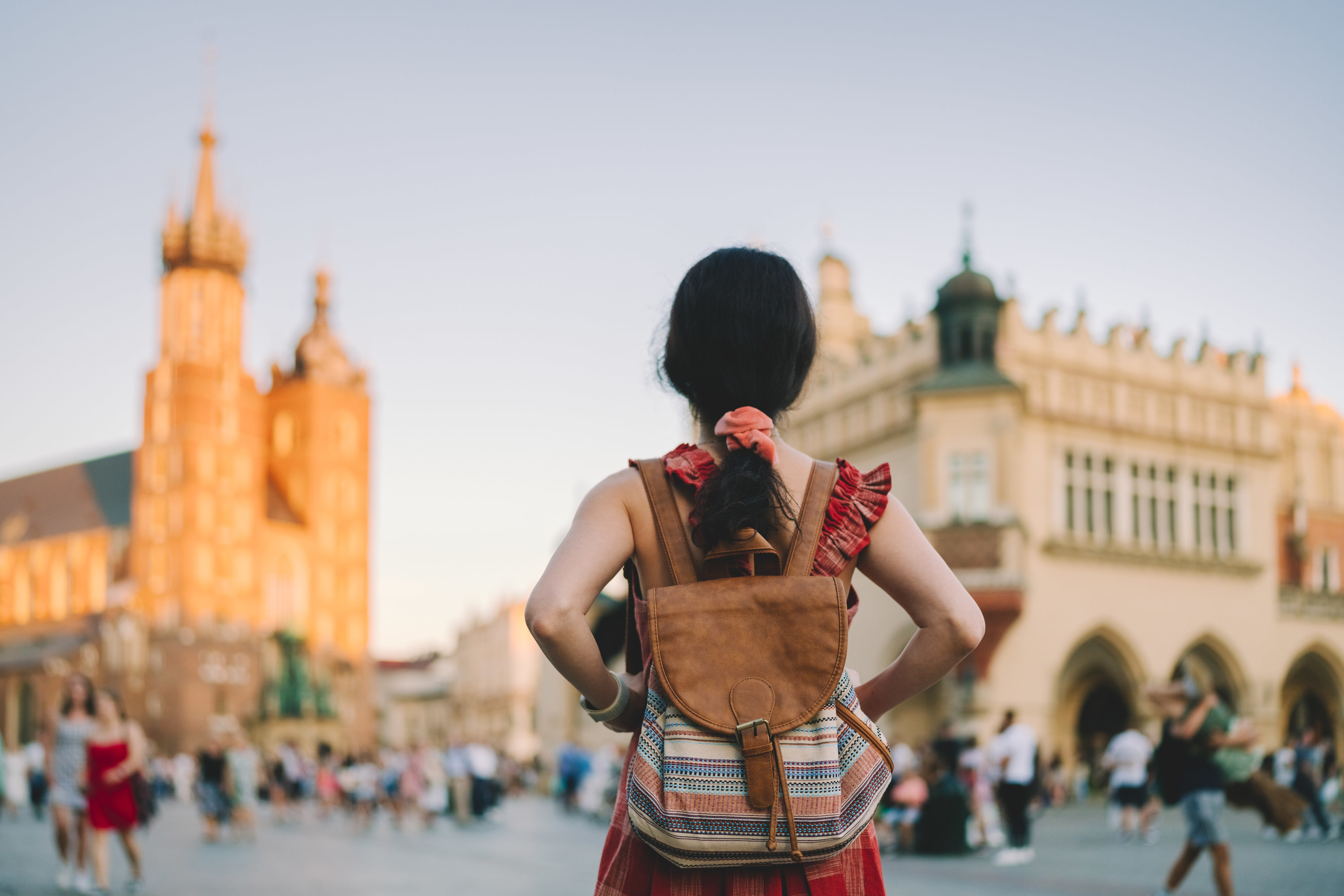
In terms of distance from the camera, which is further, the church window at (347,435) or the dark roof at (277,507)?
the church window at (347,435)

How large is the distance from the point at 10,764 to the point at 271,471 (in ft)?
230

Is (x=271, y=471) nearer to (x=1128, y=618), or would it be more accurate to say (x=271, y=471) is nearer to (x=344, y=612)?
(x=344, y=612)

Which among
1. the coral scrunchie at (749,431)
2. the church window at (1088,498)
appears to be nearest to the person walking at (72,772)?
the coral scrunchie at (749,431)

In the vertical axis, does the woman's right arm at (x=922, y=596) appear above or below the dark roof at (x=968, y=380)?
below

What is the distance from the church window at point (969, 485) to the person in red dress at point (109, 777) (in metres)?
22.5

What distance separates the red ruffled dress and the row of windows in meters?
30.5

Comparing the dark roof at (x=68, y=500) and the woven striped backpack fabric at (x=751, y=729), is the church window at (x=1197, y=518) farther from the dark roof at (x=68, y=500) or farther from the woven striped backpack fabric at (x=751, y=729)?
the dark roof at (x=68, y=500)

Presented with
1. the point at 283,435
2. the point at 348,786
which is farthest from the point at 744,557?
the point at 283,435

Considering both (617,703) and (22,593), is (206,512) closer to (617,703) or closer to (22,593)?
(22,593)

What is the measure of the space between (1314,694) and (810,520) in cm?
3967

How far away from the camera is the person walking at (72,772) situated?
11.1 metres

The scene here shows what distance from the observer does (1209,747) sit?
8773 millimetres

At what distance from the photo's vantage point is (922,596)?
2541 millimetres

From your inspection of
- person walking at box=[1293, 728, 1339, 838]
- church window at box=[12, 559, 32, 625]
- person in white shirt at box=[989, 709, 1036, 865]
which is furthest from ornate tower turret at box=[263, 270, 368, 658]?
person in white shirt at box=[989, 709, 1036, 865]
